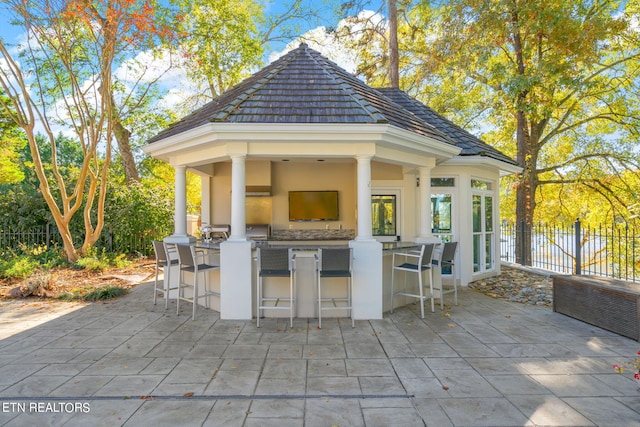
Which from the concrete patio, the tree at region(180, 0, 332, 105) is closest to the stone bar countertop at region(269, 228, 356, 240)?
the concrete patio

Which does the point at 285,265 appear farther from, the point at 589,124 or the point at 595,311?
the point at 589,124

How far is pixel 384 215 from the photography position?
768 cm

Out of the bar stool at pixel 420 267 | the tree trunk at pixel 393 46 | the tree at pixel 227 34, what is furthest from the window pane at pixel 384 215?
the tree at pixel 227 34

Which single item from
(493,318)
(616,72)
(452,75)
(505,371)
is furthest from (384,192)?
(616,72)

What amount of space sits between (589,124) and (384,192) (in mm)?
10413

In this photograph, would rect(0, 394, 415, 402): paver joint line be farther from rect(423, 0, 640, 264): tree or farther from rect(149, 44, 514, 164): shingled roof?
rect(423, 0, 640, 264): tree

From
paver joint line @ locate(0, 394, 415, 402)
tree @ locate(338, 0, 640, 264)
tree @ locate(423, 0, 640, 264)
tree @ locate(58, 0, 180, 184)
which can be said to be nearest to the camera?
paver joint line @ locate(0, 394, 415, 402)

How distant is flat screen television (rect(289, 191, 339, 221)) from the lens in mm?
8289

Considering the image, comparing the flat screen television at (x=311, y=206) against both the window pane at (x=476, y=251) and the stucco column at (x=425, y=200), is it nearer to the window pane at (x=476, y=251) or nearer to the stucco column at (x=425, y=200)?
the stucco column at (x=425, y=200)

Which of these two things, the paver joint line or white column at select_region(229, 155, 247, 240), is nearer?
the paver joint line

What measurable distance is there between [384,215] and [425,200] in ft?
5.20

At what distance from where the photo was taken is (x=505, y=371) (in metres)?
3.30

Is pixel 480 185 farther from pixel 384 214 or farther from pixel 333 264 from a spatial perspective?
pixel 333 264

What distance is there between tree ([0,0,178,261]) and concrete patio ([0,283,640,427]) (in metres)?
5.18
